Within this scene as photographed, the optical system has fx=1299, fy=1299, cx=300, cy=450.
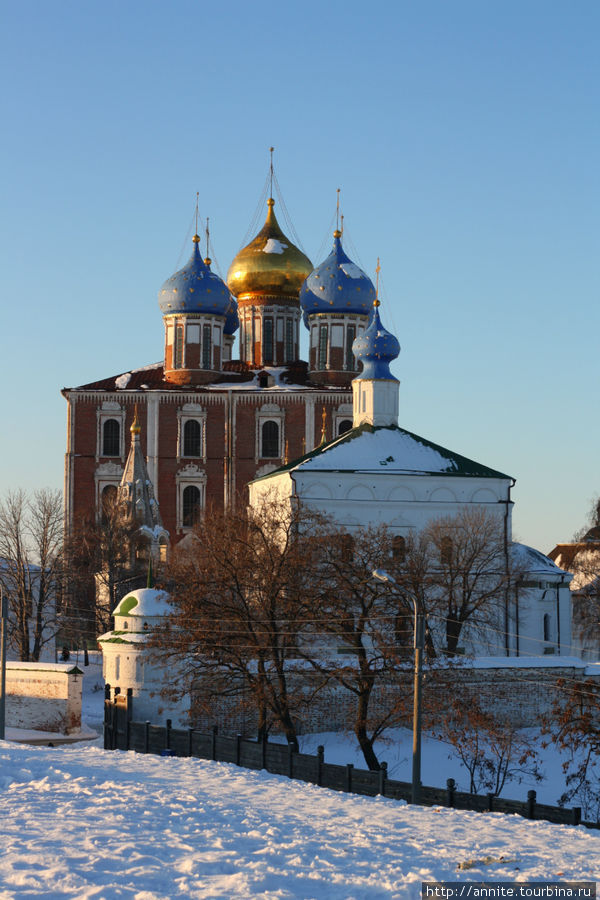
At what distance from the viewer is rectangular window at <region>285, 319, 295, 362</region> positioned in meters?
58.9

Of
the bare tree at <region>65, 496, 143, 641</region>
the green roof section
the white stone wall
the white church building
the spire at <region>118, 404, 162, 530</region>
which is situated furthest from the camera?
the spire at <region>118, 404, 162, 530</region>

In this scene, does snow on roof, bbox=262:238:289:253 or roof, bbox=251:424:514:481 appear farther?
snow on roof, bbox=262:238:289:253

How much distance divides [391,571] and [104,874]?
22076 millimetres

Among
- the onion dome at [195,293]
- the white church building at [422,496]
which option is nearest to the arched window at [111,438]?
the onion dome at [195,293]

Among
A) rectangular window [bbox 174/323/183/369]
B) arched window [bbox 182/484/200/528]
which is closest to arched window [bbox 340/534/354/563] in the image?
arched window [bbox 182/484/200/528]

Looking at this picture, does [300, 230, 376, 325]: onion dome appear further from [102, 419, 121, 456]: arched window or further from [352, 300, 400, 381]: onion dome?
[352, 300, 400, 381]: onion dome

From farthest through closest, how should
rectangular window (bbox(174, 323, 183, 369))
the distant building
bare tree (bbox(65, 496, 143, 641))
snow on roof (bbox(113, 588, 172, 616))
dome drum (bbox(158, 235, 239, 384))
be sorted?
rectangular window (bbox(174, 323, 183, 369)) → dome drum (bbox(158, 235, 239, 384)) → the distant building → bare tree (bbox(65, 496, 143, 641)) → snow on roof (bbox(113, 588, 172, 616))

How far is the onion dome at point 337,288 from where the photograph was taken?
55219 millimetres

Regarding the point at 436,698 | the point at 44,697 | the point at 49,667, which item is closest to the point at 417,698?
the point at 436,698

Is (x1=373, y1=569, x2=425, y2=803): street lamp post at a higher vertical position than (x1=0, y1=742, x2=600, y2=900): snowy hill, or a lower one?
higher

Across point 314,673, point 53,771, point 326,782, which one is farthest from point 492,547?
point 53,771

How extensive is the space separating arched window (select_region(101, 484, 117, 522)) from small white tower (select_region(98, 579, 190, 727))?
18352 millimetres

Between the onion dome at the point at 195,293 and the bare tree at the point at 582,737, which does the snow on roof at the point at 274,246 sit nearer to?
the onion dome at the point at 195,293

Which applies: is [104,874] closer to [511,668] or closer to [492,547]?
[511,668]
